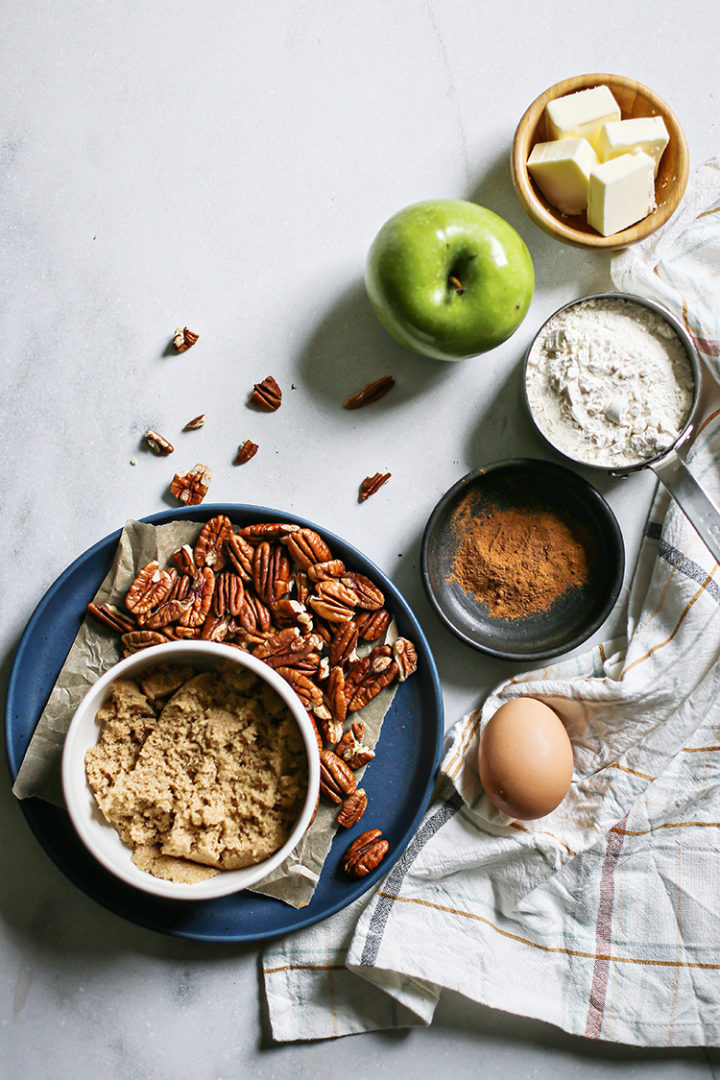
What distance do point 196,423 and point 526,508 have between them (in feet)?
1.74

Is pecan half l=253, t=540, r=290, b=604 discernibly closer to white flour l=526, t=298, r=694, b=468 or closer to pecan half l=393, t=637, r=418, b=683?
pecan half l=393, t=637, r=418, b=683

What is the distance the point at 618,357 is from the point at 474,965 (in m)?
0.93

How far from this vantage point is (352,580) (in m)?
1.13

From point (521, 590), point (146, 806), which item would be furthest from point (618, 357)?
point (146, 806)

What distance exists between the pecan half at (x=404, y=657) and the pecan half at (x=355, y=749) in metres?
0.10

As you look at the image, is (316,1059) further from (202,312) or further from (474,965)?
(202,312)

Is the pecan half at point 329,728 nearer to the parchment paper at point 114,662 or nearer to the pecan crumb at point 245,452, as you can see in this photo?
the parchment paper at point 114,662

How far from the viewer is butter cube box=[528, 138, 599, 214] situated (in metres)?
1.13

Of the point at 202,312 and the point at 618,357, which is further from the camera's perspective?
the point at 202,312

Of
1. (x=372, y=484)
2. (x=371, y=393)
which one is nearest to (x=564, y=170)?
(x=371, y=393)

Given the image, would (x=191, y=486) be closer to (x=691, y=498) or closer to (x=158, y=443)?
(x=158, y=443)

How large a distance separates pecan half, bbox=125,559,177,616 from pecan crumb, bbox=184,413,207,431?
231mm

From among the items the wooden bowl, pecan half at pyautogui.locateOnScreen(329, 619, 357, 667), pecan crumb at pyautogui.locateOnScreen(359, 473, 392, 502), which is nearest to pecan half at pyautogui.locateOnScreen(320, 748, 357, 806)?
pecan half at pyautogui.locateOnScreen(329, 619, 357, 667)

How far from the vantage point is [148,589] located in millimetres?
1109
